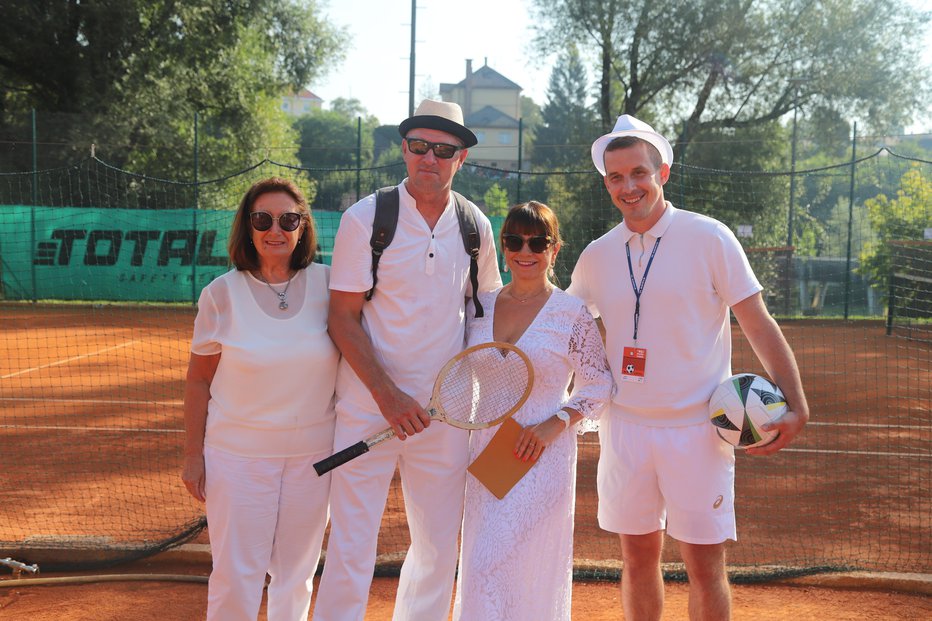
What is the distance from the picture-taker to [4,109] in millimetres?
24359

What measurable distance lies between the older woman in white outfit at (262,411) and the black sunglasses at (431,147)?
51 cm

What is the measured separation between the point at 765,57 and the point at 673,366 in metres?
23.7

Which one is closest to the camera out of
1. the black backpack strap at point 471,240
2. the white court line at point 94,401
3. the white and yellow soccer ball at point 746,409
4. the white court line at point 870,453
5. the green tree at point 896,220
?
the white and yellow soccer ball at point 746,409

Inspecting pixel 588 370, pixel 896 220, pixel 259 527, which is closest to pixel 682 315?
pixel 588 370

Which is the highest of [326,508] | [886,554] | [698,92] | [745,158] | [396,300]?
[698,92]

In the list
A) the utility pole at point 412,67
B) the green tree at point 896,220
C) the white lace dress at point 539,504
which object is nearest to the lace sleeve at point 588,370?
the white lace dress at point 539,504

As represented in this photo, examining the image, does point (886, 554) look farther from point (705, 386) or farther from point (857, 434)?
point (857, 434)

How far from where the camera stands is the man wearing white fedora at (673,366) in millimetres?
3416

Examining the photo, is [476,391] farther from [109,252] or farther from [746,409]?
[109,252]

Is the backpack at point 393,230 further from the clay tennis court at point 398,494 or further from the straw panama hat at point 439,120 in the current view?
the clay tennis court at point 398,494

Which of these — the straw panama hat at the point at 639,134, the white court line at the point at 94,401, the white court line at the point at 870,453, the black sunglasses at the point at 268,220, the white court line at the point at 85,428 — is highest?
the straw panama hat at the point at 639,134

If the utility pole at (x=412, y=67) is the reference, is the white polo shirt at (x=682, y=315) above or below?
below

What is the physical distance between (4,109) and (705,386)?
25.8 m

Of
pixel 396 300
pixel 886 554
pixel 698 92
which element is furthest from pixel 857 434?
pixel 698 92
